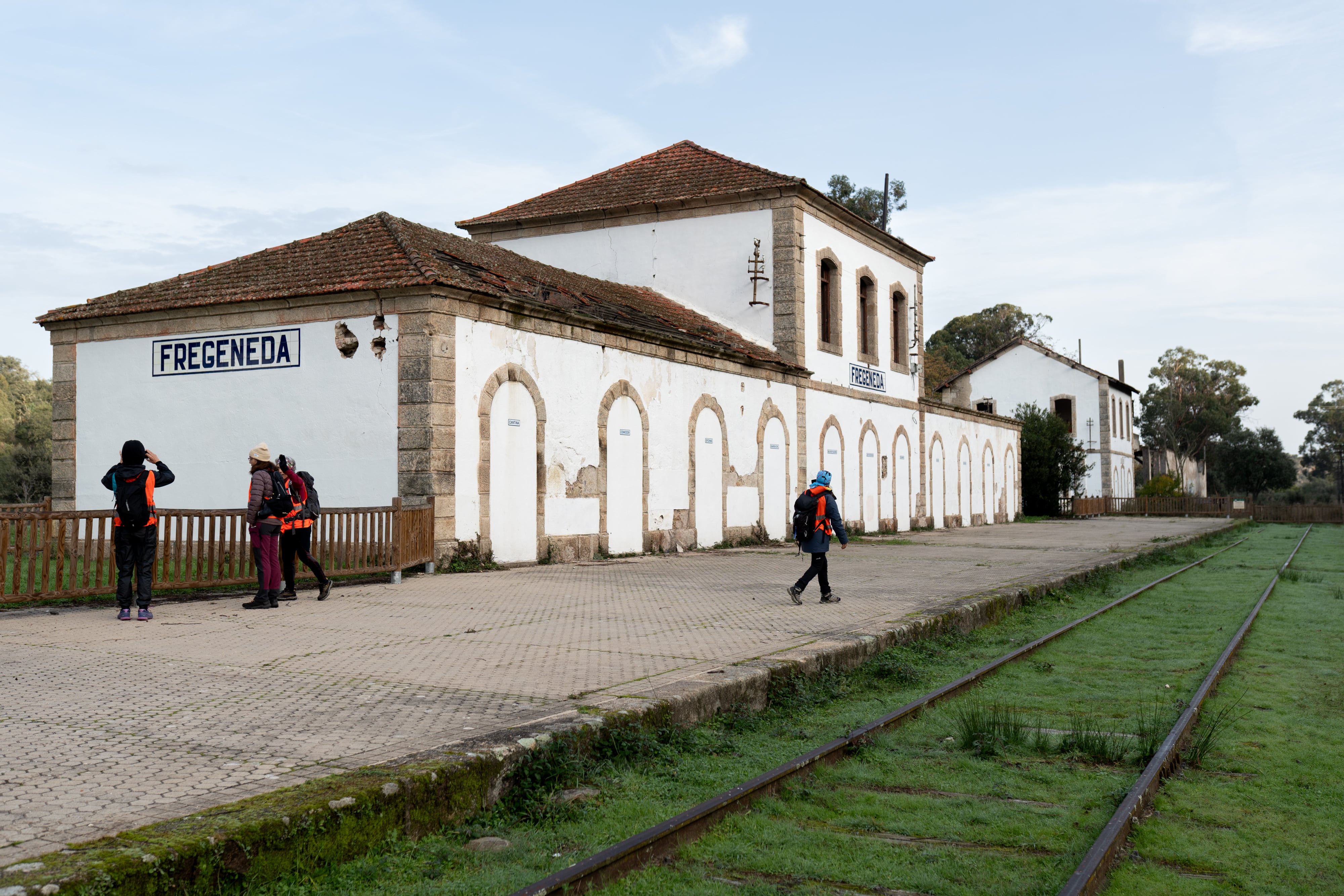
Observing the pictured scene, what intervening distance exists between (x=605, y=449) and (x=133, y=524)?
9.47m

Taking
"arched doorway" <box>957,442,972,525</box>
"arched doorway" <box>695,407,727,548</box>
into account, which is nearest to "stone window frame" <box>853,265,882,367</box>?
"arched doorway" <box>957,442,972,525</box>

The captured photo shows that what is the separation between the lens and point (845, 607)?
1135 cm

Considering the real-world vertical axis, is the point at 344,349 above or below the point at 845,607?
above

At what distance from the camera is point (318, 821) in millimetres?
3869

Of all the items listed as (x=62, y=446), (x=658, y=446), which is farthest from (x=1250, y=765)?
(x=62, y=446)

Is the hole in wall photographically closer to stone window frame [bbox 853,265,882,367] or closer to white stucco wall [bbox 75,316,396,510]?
white stucco wall [bbox 75,316,396,510]

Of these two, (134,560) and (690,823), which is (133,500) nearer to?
(134,560)

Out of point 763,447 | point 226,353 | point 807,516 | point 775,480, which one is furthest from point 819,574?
point 775,480

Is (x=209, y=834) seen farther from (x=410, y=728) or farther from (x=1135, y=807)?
(x=1135, y=807)

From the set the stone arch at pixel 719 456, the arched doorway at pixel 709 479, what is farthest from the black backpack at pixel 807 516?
the arched doorway at pixel 709 479

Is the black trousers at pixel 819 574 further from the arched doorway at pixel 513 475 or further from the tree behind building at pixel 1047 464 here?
the tree behind building at pixel 1047 464

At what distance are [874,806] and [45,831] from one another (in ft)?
11.2

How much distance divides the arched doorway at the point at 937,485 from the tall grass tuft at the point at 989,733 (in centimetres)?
2935

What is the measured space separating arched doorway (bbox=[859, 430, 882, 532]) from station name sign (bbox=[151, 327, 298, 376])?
17786 millimetres
